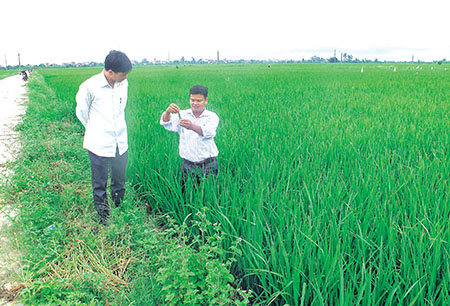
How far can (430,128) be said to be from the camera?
384 cm

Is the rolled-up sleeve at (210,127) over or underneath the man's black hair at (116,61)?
underneath

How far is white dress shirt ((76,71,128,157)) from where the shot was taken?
7.22 ft

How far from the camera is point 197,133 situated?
233 cm

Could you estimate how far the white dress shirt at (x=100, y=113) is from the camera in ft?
7.22

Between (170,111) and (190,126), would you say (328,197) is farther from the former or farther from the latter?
(170,111)

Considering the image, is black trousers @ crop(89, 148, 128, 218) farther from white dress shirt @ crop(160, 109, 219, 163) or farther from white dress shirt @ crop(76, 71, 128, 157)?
white dress shirt @ crop(160, 109, 219, 163)

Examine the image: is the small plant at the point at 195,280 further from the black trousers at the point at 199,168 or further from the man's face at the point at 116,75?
the man's face at the point at 116,75

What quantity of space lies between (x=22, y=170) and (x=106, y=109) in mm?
1586

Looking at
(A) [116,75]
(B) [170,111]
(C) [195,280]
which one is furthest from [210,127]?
(C) [195,280]

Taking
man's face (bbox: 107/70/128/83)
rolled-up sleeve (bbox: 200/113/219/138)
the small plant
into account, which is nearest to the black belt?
rolled-up sleeve (bbox: 200/113/219/138)

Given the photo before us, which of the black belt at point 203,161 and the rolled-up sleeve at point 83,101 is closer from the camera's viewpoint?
the rolled-up sleeve at point 83,101

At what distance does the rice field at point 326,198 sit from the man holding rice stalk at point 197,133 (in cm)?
13

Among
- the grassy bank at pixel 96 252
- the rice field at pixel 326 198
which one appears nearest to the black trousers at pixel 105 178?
the grassy bank at pixel 96 252

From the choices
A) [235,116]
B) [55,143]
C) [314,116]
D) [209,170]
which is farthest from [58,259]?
[314,116]
